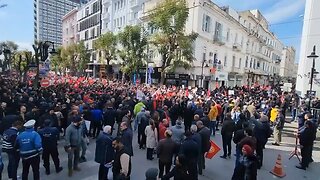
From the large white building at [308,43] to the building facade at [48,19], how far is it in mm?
132334

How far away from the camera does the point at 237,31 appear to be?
3925 centimetres

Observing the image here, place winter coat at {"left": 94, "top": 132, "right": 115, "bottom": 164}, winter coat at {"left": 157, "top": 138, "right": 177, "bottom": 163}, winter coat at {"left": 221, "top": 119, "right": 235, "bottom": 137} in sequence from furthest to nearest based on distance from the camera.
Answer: winter coat at {"left": 221, "top": 119, "right": 235, "bottom": 137}
winter coat at {"left": 157, "top": 138, "right": 177, "bottom": 163}
winter coat at {"left": 94, "top": 132, "right": 115, "bottom": 164}

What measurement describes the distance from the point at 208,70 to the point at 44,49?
1990 centimetres

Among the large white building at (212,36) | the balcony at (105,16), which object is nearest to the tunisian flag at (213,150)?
the large white building at (212,36)

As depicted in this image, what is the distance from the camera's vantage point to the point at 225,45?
3619cm

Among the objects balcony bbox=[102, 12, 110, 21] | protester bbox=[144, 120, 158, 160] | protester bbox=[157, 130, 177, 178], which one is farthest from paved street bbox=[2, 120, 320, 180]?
balcony bbox=[102, 12, 110, 21]

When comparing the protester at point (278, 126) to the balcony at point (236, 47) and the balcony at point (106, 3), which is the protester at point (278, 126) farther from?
the balcony at point (106, 3)

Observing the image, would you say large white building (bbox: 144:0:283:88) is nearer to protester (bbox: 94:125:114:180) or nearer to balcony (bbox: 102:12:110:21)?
balcony (bbox: 102:12:110:21)

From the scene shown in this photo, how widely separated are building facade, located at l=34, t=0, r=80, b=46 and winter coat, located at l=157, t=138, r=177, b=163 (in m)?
142

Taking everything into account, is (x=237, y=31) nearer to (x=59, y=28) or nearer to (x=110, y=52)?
(x=110, y=52)

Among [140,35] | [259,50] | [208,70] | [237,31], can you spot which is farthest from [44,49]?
[259,50]

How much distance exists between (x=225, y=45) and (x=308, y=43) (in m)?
14.2

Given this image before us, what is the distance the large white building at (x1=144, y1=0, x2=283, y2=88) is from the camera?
29734mm

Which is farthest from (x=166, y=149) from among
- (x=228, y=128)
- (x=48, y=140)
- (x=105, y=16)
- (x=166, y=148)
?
(x=105, y=16)
